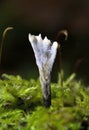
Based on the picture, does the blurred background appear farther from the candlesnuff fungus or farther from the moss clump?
the candlesnuff fungus


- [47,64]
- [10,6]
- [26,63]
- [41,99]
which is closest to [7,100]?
[41,99]

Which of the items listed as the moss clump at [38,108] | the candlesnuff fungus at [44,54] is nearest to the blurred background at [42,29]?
the moss clump at [38,108]

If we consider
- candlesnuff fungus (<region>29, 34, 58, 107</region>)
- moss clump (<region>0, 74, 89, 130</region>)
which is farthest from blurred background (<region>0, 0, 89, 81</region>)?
candlesnuff fungus (<region>29, 34, 58, 107</region>)

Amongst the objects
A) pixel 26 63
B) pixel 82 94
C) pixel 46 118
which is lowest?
pixel 26 63

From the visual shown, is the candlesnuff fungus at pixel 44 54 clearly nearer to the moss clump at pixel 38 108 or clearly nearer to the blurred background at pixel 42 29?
the moss clump at pixel 38 108

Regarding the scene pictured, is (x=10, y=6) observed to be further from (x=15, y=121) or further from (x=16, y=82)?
(x=15, y=121)

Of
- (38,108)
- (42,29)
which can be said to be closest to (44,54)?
(38,108)
